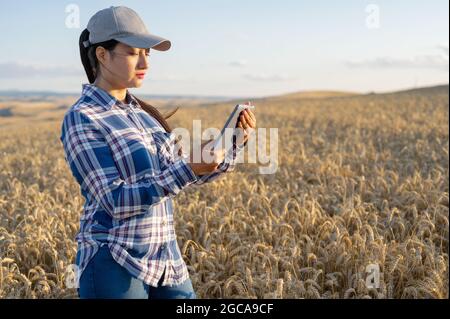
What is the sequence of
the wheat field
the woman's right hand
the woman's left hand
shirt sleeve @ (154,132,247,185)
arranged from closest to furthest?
the woman's right hand → shirt sleeve @ (154,132,247,185) → the woman's left hand → the wheat field

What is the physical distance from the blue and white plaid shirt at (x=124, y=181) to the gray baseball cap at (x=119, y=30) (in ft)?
0.84

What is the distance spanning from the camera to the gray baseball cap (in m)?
2.23

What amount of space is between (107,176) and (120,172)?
154mm

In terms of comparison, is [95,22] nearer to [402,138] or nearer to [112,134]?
[112,134]

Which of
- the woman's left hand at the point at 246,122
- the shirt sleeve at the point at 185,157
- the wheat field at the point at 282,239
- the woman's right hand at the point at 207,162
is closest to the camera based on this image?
the woman's right hand at the point at 207,162

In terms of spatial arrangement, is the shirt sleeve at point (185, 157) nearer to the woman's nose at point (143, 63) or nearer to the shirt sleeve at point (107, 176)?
the shirt sleeve at point (107, 176)

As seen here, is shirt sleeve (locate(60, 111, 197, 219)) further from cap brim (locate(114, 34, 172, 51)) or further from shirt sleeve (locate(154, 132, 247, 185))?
cap brim (locate(114, 34, 172, 51))

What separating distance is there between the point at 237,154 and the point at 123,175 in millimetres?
518

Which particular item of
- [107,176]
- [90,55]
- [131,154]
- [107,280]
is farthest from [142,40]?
[107,280]

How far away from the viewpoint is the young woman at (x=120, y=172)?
6.74ft

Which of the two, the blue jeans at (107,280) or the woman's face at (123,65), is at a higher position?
the woman's face at (123,65)

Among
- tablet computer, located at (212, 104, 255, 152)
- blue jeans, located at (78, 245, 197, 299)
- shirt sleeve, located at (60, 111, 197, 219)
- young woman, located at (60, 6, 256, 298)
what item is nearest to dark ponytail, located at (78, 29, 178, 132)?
young woman, located at (60, 6, 256, 298)

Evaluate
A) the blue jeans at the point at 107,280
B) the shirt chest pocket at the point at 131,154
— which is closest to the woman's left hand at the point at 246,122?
the shirt chest pocket at the point at 131,154

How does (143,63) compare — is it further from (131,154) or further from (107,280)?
(107,280)
